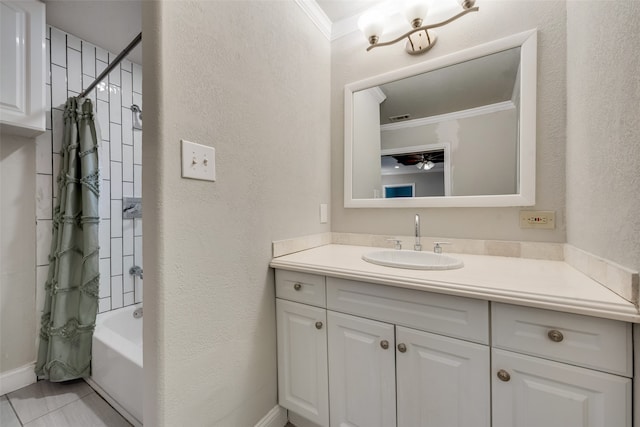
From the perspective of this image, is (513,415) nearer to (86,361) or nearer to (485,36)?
(485,36)

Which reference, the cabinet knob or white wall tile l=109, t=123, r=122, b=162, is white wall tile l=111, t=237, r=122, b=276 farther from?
the cabinet knob

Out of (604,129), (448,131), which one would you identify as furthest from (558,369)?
(448,131)

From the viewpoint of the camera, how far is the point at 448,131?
1382mm

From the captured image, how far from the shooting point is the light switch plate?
32.4 inches

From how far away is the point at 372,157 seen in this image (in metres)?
1.61

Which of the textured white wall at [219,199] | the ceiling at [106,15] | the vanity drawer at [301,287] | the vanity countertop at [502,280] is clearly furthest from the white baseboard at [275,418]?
the ceiling at [106,15]

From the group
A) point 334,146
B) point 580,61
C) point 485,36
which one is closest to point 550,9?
point 485,36

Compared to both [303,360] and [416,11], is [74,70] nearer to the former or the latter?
[416,11]

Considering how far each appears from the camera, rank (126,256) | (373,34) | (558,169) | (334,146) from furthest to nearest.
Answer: (126,256) < (334,146) < (373,34) < (558,169)

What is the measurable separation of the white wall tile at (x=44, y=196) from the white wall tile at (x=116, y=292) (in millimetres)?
581

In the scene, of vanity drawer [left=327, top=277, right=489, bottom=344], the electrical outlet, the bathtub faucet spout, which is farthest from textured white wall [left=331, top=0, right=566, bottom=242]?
the bathtub faucet spout

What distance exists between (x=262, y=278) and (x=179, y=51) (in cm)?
91

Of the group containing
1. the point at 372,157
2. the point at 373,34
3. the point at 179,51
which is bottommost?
the point at 372,157

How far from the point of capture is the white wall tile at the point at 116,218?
1.88 meters
